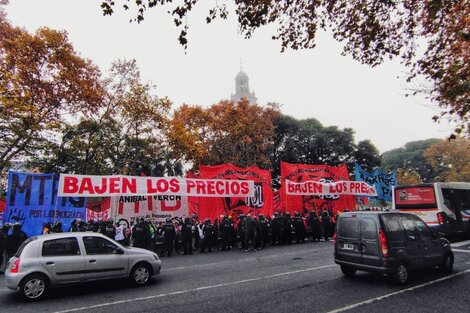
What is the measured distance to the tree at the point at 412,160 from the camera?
241 ft

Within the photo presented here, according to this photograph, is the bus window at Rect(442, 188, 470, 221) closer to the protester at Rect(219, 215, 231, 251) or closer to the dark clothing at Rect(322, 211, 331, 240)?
the dark clothing at Rect(322, 211, 331, 240)

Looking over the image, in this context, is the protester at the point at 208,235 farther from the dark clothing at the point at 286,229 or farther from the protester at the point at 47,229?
the protester at the point at 47,229

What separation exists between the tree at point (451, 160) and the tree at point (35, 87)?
6194 centimetres

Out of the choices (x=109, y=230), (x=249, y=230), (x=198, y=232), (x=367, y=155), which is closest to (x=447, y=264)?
(x=249, y=230)

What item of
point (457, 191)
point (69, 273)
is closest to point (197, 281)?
point (69, 273)

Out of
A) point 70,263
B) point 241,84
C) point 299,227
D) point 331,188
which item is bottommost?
point 70,263

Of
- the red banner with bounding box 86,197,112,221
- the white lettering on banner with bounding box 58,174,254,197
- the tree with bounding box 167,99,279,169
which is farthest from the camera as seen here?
the tree with bounding box 167,99,279,169

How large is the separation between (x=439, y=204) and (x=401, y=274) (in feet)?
25.8

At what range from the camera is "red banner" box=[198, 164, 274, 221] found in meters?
17.6

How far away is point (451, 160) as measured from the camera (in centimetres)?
5931

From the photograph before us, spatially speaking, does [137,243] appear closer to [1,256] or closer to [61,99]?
[1,256]

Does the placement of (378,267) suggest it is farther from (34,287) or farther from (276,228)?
(276,228)

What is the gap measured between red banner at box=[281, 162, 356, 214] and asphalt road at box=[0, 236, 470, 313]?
372 inches

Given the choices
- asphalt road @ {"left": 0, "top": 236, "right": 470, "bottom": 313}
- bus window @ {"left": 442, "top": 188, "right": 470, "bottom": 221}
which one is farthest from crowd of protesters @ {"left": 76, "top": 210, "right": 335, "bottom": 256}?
bus window @ {"left": 442, "top": 188, "right": 470, "bottom": 221}
